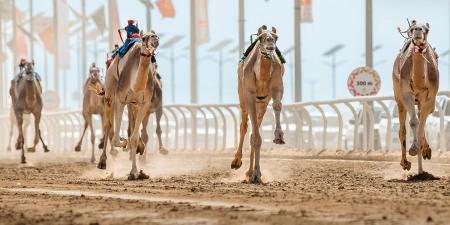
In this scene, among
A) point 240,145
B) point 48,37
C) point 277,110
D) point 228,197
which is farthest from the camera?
point 48,37

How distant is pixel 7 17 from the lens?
3725 inches

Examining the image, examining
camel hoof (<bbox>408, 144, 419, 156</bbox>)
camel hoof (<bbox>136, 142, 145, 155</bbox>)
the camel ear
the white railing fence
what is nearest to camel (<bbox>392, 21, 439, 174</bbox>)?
camel hoof (<bbox>408, 144, 419, 156</bbox>)

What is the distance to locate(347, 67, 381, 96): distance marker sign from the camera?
109 feet

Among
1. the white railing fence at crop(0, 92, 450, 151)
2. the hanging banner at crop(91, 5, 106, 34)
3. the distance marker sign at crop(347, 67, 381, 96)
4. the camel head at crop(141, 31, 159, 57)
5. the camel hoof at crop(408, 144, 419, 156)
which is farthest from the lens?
the hanging banner at crop(91, 5, 106, 34)

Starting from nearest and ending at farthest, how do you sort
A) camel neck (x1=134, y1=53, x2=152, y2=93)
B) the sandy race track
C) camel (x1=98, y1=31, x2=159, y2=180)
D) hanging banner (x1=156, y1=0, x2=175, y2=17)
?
the sandy race track, camel (x1=98, y1=31, x2=159, y2=180), camel neck (x1=134, y1=53, x2=152, y2=93), hanging banner (x1=156, y1=0, x2=175, y2=17)

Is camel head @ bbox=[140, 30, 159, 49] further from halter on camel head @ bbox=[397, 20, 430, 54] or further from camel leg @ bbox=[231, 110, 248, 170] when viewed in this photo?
halter on camel head @ bbox=[397, 20, 430, 54]

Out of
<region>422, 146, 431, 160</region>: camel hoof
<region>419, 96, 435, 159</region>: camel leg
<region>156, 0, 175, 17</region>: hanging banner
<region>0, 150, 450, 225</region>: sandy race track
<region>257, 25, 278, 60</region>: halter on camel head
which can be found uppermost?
<region>156, 0, 175, 17</region>: hanging banner

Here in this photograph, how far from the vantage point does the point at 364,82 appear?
33188 millimetres

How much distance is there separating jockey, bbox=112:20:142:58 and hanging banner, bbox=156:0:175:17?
1372 inches

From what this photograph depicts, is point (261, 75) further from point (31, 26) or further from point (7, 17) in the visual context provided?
point (7, 17)

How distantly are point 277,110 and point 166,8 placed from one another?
39.7 m

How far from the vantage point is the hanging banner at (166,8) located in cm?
5603

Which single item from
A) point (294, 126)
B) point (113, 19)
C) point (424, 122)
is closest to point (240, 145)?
point (424, 122)

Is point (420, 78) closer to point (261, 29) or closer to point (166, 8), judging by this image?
point (261, 29)
